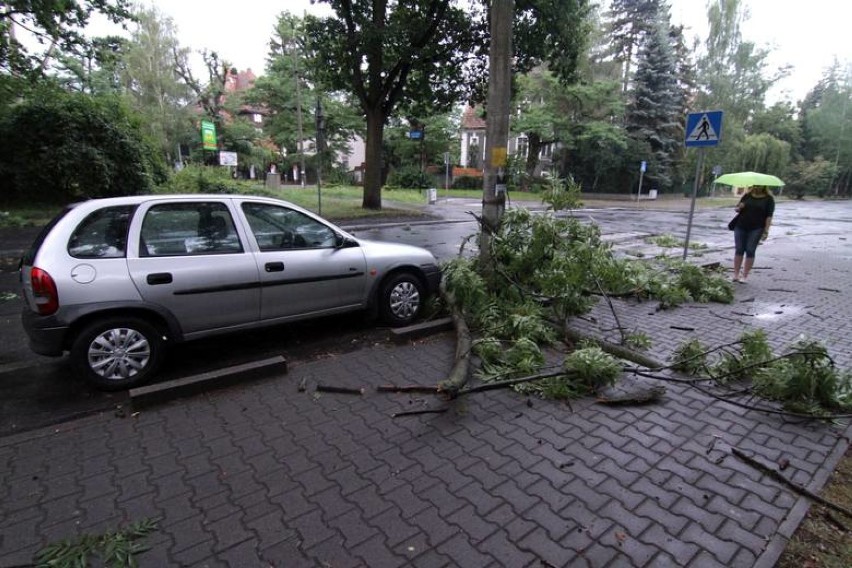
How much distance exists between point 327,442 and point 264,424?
0.59m

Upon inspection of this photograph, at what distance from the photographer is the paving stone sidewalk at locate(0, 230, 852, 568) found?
7.97 ft

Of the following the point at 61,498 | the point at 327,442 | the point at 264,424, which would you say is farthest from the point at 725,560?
Result: the point at 61,498

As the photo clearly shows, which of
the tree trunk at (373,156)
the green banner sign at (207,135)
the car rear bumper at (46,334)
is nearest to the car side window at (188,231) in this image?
the car rear bumper at (46,334)

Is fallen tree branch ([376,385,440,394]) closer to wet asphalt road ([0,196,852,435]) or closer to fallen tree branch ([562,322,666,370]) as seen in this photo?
wet asphalt road ([0,196,852,435])

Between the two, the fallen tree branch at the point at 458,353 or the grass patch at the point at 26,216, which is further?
the grass patch at the point at 26,216

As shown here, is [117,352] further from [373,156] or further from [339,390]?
[373,156]

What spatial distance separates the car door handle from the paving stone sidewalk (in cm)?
107

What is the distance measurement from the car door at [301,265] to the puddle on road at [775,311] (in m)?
5.74

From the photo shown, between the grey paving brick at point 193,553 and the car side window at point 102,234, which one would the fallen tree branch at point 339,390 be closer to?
the grey paving brick at point 193,553

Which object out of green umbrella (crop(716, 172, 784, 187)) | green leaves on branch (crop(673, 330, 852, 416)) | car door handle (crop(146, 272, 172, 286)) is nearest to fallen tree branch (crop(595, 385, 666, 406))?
green leaves on branch (crop(673, 330, 852, 416))

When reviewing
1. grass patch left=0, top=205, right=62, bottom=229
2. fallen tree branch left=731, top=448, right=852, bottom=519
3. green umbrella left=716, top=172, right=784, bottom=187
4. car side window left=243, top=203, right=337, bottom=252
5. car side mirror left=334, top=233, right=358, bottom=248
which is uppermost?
green umbrella left=716, top=172, right=784, bottom=187

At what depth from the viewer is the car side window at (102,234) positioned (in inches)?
153

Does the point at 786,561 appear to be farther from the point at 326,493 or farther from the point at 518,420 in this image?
the point at 326,493

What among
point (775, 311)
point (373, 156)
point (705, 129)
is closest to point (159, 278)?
point (775, 311)
